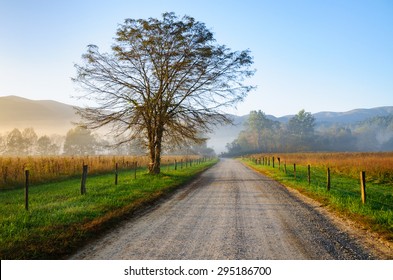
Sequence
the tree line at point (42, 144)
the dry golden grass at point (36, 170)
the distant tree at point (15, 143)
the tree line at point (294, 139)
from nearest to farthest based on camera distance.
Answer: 1. the dry golden grass at point (36, 170)
2. the distant tree at point (15, 143)
3. the tree line at point (42, 144)
4. the tree line at point (294, 139)

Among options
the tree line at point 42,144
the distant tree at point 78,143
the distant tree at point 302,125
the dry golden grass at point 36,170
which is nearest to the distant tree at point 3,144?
the tree line at point 42,144

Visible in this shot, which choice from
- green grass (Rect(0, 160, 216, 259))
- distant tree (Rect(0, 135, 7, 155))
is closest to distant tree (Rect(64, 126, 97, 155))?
distant tree (Rect(0, 135, 7, 155))

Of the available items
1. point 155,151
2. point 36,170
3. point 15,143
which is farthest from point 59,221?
point 15,143

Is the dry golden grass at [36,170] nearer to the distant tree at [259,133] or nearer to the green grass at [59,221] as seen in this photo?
the green grass at [59,221]

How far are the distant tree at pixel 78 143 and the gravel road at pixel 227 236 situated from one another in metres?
109

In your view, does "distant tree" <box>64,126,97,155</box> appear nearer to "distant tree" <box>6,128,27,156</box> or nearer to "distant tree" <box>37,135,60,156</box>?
"distant tree" <box>37,135,60,156</box>

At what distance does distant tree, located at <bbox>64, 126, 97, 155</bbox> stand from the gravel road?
109m

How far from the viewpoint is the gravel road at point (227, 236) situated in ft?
18.1

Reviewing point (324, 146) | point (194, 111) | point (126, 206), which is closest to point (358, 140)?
point (324, 146)

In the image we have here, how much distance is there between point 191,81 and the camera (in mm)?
21391

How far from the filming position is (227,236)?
6684mm

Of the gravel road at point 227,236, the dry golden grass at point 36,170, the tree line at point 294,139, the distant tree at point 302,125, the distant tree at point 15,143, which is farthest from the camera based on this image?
the distant tree at point 302,125

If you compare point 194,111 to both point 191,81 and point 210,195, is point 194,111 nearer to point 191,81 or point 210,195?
point 191,81

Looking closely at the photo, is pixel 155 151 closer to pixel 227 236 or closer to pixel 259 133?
pixel 227 236
